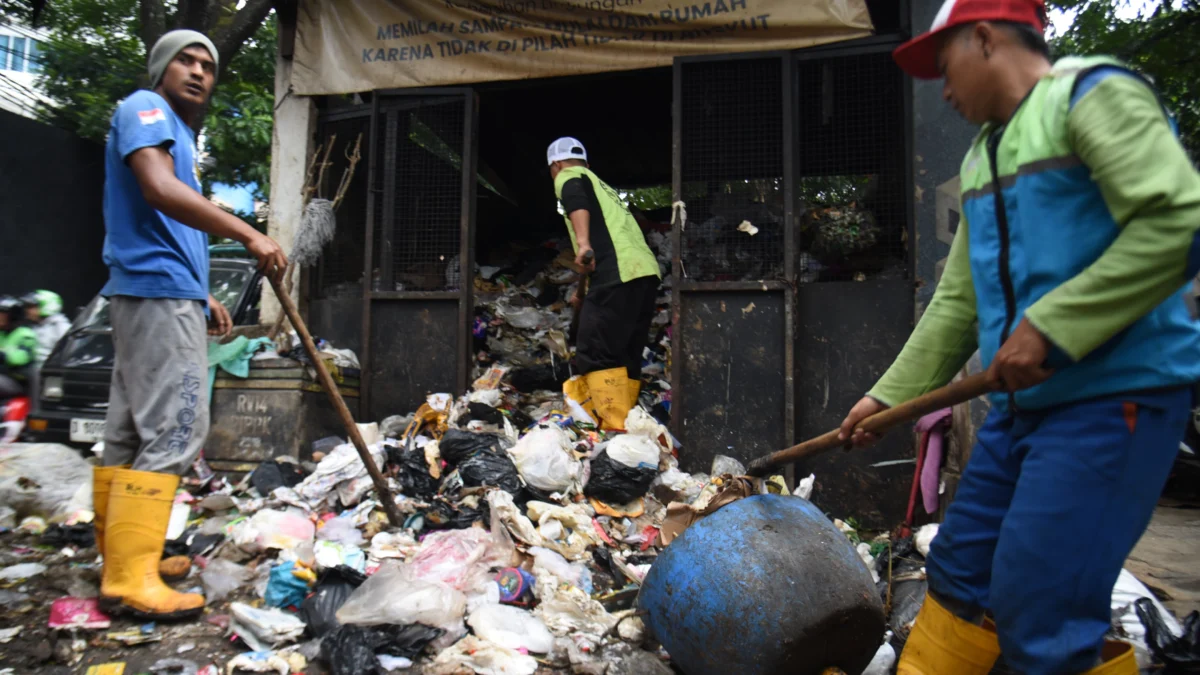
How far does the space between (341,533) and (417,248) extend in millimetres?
2595

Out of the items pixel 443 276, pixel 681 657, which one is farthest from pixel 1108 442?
pixel 443 276

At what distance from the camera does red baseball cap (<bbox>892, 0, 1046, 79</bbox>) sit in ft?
5.14

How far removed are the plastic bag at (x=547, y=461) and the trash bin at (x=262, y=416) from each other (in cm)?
147

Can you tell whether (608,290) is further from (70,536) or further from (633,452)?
(70,536)

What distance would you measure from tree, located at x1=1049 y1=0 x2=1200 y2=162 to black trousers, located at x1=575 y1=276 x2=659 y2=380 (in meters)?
5.65

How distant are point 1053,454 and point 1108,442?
0.09 metres

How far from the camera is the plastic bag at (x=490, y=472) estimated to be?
12.7 feet

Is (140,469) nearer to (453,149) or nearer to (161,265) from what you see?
(161,265)

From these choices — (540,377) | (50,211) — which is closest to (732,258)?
(540,377)

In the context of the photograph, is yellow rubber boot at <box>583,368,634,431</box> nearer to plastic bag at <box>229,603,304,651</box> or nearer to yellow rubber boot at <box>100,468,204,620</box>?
plastic bag at <box>229,603,304,651</box>

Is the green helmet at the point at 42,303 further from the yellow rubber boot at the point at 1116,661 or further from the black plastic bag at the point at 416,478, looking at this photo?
the yellow rubber boot at the point at 1116,661

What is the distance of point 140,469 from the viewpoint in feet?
8.55

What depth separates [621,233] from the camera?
4793 mm

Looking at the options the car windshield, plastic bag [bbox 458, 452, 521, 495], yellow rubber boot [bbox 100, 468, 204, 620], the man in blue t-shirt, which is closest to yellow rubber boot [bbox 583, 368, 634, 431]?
plastic bag [bbox 458, 452, 521, 495]
